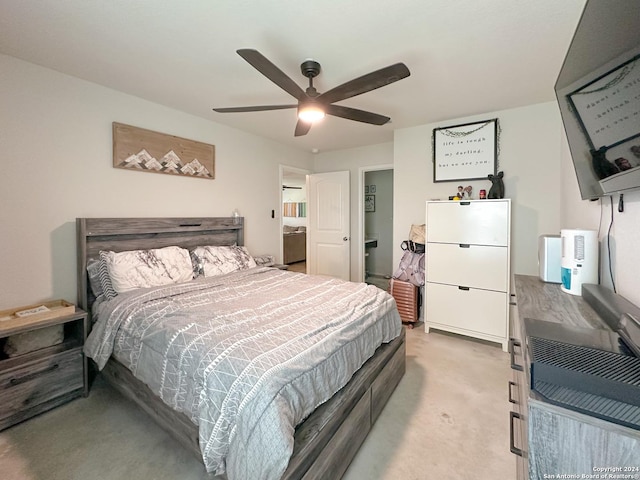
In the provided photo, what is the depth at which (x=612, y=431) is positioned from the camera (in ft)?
1.88

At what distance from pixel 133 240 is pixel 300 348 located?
2.15 meters

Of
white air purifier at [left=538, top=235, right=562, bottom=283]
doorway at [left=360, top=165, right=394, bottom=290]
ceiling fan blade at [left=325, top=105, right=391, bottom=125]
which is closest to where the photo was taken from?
white air purifier at [left=538, top=235, right=562, bottom=283]

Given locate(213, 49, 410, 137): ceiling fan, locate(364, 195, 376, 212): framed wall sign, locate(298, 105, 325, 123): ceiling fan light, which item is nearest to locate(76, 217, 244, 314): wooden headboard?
locate(213, 49, 410, 137): ceiling fan

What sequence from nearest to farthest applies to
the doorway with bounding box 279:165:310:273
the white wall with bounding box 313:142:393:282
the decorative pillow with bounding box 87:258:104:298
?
the decorative pillow with bounding box 87:258:104:298 < the white wall with bounding box 313:142:393:282 < the doorway with bounding box 279:165:310:273

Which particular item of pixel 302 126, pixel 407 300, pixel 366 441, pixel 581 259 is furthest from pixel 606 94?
pixel 407 300

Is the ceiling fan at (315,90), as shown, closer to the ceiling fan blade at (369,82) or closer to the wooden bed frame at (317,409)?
the ceiling fan blade at (369,82)

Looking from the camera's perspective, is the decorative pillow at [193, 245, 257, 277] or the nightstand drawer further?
the decorative pillow at [193, 245, 257, 277]

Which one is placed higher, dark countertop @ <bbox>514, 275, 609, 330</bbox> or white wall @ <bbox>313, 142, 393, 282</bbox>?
white wall @ <bbox>313, 142, 393, 282</bbox>

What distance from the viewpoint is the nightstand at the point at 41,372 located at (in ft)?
5.74

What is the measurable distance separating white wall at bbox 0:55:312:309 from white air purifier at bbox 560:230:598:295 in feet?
10.8

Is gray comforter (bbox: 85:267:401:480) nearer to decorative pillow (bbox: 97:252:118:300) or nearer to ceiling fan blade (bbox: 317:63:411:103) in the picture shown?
decorative pillow (bbox: 97:252:118:300)

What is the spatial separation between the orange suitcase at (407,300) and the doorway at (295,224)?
3300 mm

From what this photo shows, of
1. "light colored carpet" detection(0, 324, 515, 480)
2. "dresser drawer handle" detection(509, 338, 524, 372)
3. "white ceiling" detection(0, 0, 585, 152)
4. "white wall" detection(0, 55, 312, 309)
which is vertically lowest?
"light colored carpet" detection(0, 324, 515, 480)

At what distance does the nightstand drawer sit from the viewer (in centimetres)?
174
